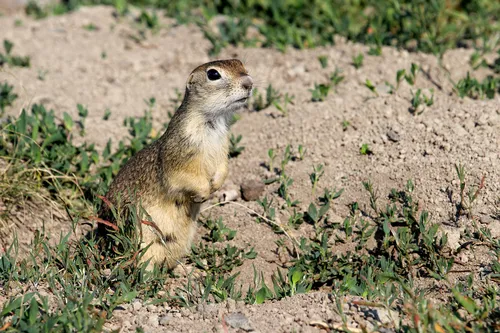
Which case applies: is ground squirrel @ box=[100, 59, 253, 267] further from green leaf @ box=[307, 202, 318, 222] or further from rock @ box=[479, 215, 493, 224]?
rock @ box=[479, 215, 493, 224]

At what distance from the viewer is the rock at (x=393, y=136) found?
218 inches

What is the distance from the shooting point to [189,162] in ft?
15.5

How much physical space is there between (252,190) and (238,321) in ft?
5.74

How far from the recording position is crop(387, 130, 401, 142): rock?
5543 mm

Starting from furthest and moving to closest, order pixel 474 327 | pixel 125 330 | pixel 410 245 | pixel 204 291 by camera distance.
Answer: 1. pixel 410 245
2. pixel 204 291
3. pixel 125 330
4. pixel 474 327

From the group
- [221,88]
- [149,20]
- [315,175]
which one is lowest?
[315,175]

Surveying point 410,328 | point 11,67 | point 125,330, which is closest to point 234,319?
point 125,330

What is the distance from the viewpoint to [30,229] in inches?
207

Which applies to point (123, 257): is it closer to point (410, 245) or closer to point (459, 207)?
point (410, 245)

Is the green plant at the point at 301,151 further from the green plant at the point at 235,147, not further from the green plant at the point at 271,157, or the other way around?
the green plant at the point at 235,147

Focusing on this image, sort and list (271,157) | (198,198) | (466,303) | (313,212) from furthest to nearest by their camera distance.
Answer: (271,157) → (313,212) → (198,198) → (466,303)

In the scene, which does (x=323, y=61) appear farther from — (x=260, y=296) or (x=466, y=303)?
(x=466, y=303)

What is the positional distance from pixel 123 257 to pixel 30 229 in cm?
134

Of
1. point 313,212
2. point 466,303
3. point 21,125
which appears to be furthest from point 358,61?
point 466,303
